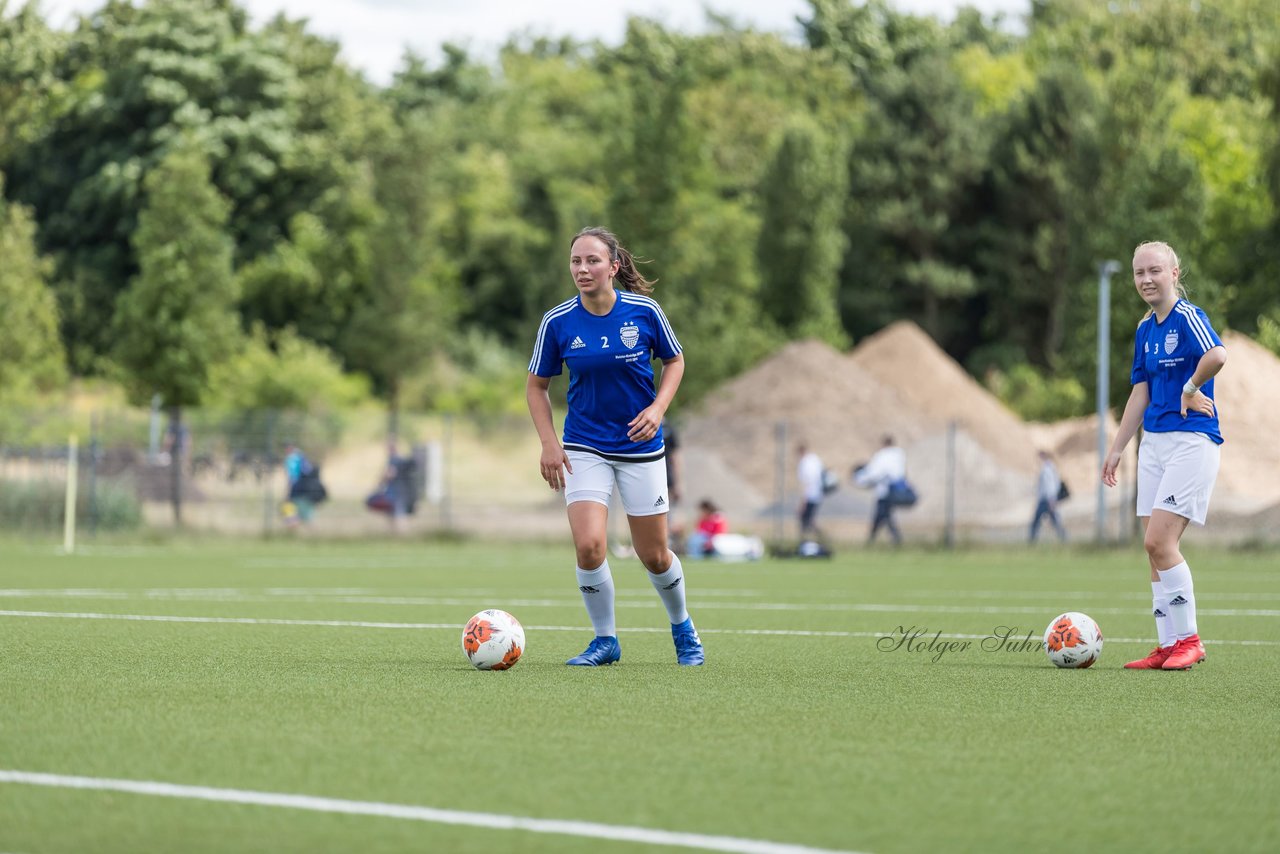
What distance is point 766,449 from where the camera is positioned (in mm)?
46375

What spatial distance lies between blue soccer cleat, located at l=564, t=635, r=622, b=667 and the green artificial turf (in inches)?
4.5

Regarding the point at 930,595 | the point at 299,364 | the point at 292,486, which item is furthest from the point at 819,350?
the point at 930,595

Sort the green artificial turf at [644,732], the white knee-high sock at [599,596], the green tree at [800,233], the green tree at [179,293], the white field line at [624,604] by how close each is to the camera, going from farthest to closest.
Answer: the green tree at [800,233] → the green tree at [179,293] → the white field line at [624,604] → the white knee-high sock at [599,596] → the green artificial turf at [644,732]

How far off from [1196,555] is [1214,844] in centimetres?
2416

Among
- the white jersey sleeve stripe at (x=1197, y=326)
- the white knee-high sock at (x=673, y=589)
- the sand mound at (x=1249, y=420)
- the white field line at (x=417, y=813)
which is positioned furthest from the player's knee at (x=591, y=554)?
the sand mound at (x=1249, y=420)

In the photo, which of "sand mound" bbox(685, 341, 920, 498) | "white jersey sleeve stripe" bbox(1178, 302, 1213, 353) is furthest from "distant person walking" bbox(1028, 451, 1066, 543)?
"white jersey sleeve stripe" bbox(1178, 302, 1213, 353)

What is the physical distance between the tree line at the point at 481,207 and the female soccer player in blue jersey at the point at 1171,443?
115 ft

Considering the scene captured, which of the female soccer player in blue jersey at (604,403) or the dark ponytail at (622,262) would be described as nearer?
the female soccer player in blue jersey at (604,403)

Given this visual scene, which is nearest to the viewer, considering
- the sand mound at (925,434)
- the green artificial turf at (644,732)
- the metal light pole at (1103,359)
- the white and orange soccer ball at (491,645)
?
the green artificial turf at (644,732)

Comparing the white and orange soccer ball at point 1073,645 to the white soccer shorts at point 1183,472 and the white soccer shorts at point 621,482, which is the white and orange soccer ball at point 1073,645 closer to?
the white soccer shorts at point 1183,472

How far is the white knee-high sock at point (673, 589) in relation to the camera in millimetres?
9727

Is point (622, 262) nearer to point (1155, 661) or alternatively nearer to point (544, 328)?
point (544, 328)

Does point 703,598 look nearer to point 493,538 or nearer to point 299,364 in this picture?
point 493,538

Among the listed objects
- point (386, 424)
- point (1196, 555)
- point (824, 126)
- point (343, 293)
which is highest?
point (824, 126)
